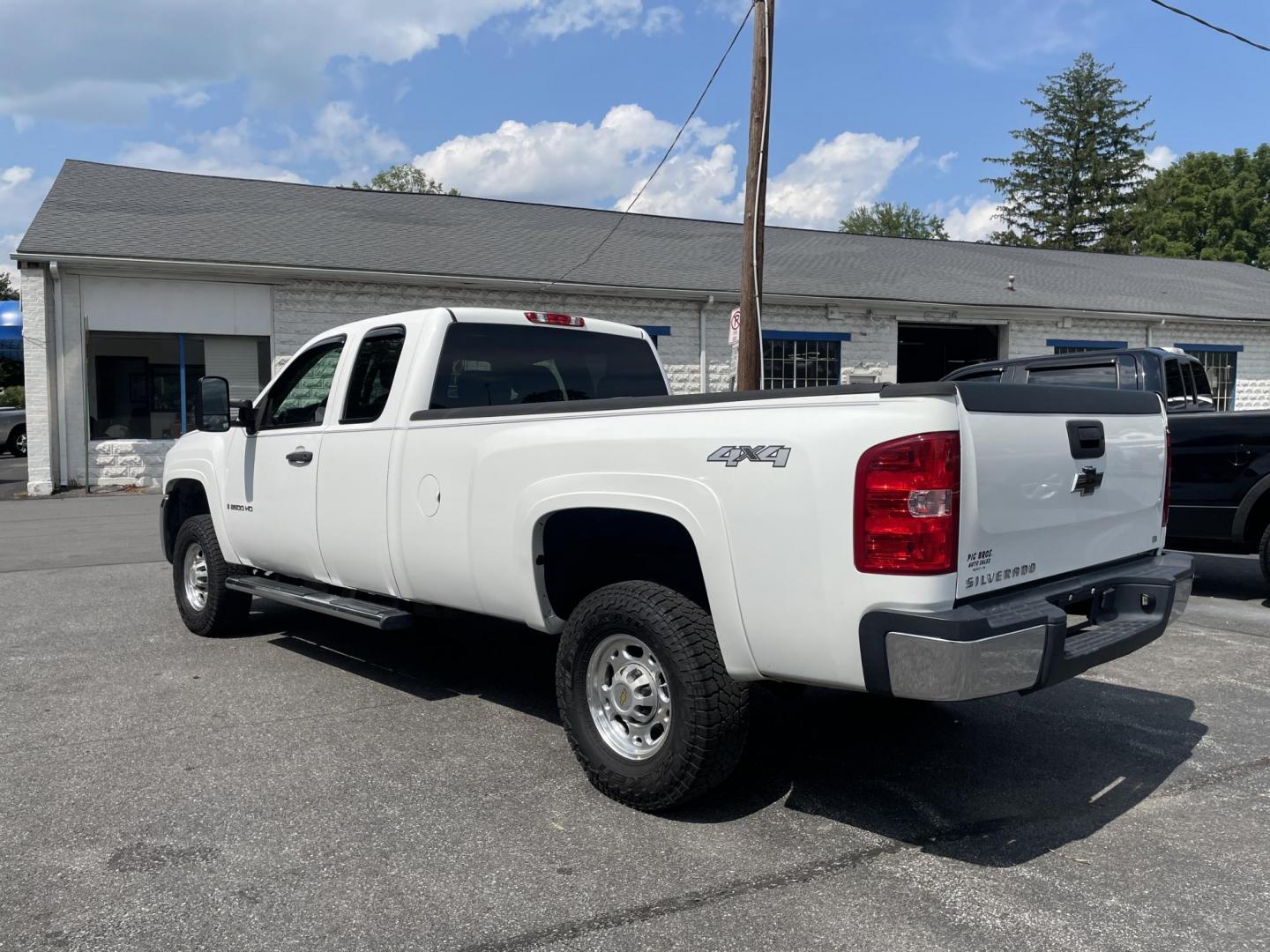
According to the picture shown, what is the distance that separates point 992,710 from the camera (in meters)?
5.46

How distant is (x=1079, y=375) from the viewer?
9117 millimetres

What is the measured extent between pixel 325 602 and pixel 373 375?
1224mm

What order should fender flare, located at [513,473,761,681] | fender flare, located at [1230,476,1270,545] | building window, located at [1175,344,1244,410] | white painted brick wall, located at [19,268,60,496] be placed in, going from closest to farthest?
fender flare, located at [513,473,761,681] < fender flare, located at [1230,476,1270,545] < white painted brick wall, located at [19,268,60,496] < building window, located at [1175,344,1244,410]

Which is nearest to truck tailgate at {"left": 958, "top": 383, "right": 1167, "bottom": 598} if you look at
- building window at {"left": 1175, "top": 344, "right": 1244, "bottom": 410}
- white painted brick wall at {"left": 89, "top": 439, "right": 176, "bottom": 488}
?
white painted brick wall at {"left": 89, "top": 439, "right": 176, "bottom": 488}

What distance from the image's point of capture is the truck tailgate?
134 inches

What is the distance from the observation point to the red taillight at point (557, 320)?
19.0 ft

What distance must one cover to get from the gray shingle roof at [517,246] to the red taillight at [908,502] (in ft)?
52.2

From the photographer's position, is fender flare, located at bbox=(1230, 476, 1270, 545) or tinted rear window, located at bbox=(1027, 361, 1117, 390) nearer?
fender flare, located at bbox=(1230, 476, 1270, 545)

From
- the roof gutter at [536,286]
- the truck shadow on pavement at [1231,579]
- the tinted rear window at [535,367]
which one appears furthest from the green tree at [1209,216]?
the tinted rear window at [535,367]

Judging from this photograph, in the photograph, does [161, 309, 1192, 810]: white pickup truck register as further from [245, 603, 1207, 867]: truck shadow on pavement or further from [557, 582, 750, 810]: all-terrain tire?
[245, 603, 1207, 867]: truck shadow on pavement

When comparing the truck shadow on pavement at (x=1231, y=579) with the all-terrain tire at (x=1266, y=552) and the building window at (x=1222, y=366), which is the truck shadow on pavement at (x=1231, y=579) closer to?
the all-terrain tire at (x=1266, y=552)

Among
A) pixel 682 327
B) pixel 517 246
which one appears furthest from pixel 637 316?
pixel 517 246

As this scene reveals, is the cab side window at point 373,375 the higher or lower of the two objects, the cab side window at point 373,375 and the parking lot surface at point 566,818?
the higher

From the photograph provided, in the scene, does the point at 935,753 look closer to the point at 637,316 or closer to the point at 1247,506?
the point at 1247,506
